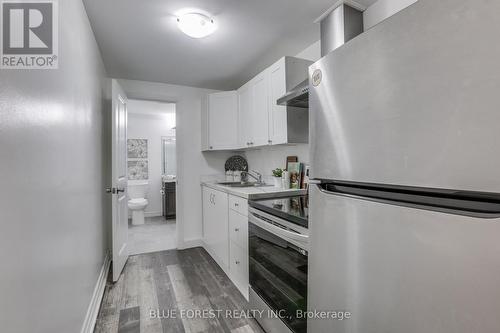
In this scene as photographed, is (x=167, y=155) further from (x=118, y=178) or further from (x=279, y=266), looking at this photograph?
(x=279, y=266)

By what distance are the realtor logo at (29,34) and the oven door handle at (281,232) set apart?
1.34 metres

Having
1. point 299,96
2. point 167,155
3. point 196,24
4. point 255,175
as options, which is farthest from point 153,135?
point 299,96

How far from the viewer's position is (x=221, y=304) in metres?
1.99

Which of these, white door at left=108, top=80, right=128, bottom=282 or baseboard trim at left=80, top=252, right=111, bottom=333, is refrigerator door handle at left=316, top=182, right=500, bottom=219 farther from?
white door at left=108, top=80, right=128, bottom=282

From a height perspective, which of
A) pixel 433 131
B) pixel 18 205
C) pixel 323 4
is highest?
pixel 323 4

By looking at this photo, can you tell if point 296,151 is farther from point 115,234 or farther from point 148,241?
point 148,241

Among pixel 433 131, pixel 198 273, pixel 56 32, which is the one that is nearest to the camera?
pixel 433 131

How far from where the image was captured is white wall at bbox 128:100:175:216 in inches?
205

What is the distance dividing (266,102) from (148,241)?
112 inches

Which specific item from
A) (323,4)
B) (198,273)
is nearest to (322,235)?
(323,4)

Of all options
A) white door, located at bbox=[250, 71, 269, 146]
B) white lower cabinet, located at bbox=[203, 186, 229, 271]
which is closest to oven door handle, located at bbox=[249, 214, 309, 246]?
white lower cabinet, located at bbox=[203, 186, 229, 271]

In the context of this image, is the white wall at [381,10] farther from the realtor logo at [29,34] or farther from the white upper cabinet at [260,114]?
the realtor logo at [29,34]

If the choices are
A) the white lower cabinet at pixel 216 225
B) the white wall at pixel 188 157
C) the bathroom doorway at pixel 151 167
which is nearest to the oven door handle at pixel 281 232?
the white lower cabinet at pixel 216 225

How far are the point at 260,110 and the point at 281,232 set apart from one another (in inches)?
58.1
